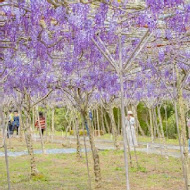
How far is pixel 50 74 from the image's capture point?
11.6m

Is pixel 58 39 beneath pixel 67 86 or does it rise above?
above

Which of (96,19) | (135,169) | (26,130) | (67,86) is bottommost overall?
(135,169)

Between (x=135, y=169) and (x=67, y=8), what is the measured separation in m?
7.29

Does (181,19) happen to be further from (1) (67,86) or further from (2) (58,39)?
(1) (67,86)

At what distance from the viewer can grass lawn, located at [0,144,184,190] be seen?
31.1 feet

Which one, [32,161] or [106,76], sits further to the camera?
[106,76]

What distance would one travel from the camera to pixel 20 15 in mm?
6250

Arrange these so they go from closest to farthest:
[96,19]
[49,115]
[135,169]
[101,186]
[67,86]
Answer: [96,19]
[101,186]
[67,86]
[135,169]
[49,115]

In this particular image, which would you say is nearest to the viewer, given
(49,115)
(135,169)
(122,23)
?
(122,23)

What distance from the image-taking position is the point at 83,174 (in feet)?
37.3

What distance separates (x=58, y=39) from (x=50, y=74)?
4.27 meters

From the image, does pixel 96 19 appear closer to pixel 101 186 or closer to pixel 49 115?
pixel 101 186

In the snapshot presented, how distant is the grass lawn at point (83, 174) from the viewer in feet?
31.1

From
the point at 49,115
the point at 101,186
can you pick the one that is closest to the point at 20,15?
the point at 101,186
